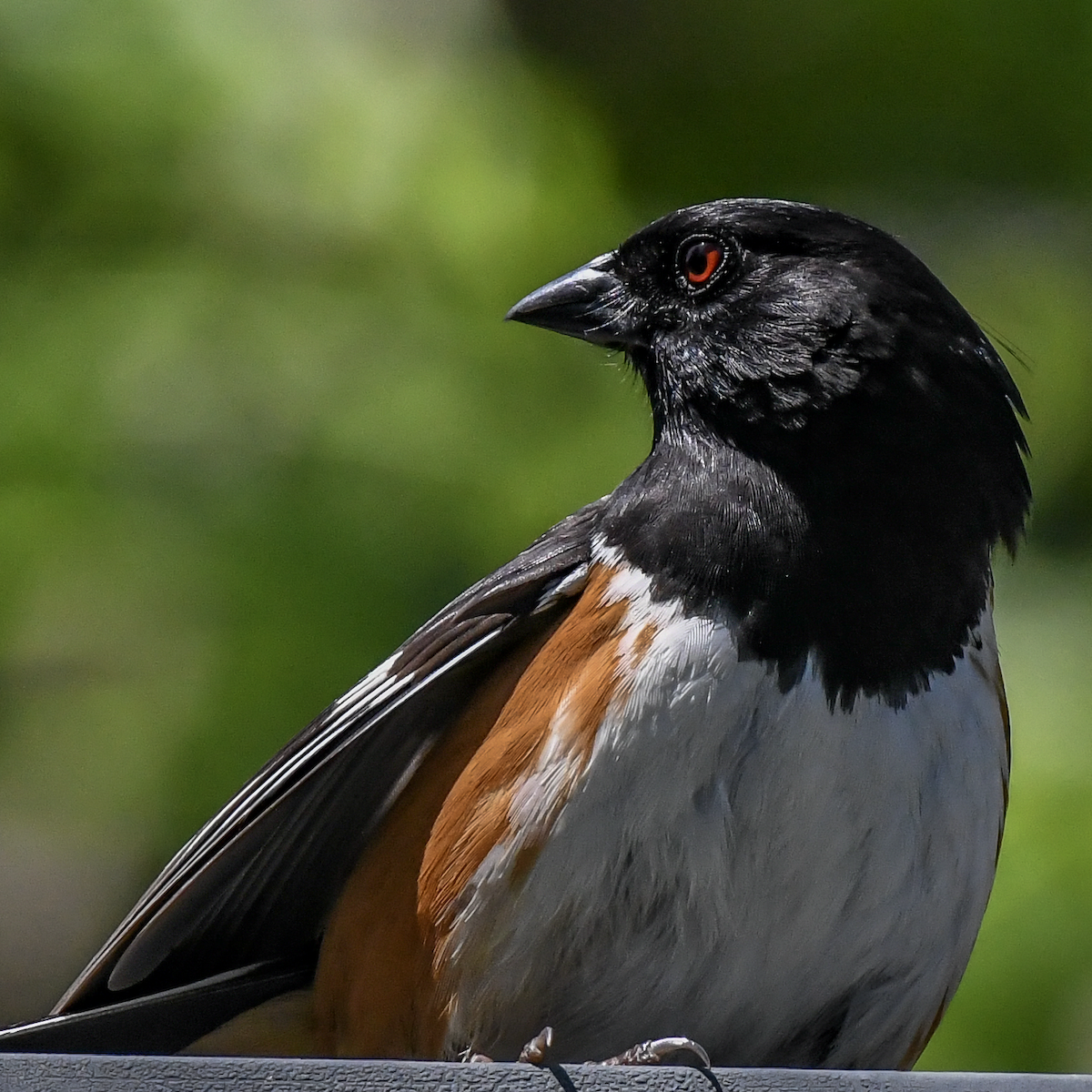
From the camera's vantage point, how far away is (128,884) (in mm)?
3855

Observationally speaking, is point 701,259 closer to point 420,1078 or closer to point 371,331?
point 371,331

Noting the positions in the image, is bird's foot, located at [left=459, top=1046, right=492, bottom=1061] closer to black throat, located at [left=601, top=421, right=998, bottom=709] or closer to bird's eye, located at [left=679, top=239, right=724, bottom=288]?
black throat, located at [left=601, top=421, right=998, bottom=709]

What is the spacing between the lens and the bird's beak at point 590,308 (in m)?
2.83

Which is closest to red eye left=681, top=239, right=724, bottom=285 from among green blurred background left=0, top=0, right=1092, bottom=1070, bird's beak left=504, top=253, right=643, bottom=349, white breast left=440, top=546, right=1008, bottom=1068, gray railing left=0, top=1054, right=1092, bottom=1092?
bird's beak left=504, top=253, right=643, bottom=349

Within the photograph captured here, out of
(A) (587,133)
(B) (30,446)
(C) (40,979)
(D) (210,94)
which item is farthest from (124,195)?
(C) (40,979)

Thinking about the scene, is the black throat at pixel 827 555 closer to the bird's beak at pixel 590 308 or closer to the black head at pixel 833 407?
the black head at pixel 833 407

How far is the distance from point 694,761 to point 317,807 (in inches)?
29.8

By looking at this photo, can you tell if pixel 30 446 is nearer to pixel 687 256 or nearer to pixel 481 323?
pixel 481 323

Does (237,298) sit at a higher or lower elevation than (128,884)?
higher

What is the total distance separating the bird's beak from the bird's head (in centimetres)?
2

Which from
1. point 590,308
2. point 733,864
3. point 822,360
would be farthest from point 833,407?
point 733,864

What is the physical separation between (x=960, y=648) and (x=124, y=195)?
8.32ft

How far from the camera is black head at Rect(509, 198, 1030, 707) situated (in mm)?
2375

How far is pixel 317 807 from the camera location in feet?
8.79
